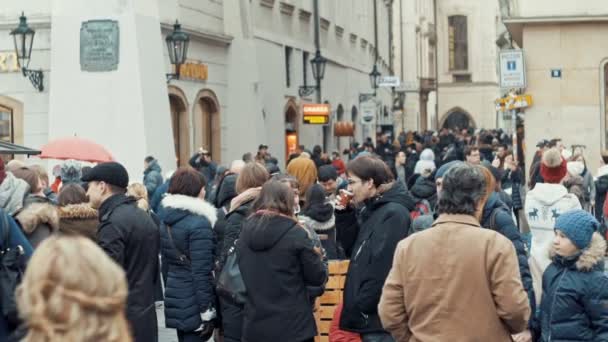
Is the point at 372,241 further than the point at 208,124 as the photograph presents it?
No

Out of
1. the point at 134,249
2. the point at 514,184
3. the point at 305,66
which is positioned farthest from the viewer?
the point at 305,66

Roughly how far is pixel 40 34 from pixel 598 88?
35.8ft

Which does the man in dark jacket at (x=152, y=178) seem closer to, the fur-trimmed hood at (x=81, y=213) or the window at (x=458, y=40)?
the fur-trimmed hood at (x=81, y=213)

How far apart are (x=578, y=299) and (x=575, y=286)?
2.7 inches

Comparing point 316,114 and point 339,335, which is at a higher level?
point 316,114

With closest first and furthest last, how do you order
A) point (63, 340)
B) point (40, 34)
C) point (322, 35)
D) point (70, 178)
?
point (63, 340) → point (70, 178) → point (40, 34) → point (322, 35)

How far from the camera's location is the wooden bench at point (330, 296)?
10070 mm

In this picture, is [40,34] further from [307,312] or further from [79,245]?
[79,245]

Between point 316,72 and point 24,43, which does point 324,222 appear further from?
point 316,72

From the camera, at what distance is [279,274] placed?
771 centimetres

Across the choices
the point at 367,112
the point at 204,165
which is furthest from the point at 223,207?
the point at 367,112

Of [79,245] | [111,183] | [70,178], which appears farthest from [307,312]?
[70,178]

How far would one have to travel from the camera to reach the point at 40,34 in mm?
22516

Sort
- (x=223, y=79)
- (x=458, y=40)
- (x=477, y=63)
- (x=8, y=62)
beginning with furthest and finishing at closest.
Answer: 1. (x=458, y=40)
2. (x=477, y=63)
3. (x=223, y=79)
4. (x=8, y=62)
